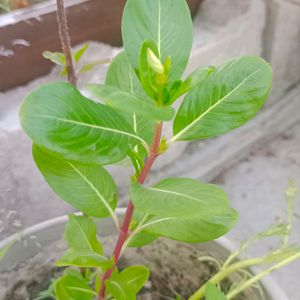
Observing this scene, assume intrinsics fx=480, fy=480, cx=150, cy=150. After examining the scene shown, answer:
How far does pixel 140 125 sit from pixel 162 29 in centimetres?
8

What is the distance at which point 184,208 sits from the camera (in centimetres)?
33

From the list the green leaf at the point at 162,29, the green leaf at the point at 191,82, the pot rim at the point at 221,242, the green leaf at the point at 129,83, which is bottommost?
the pot rim at the point at 221,242

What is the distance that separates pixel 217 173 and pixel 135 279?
23.4 inches

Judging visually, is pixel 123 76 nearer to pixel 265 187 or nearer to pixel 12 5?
pixel 12 5

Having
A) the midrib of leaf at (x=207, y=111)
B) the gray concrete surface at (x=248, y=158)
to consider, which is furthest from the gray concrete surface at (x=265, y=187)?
the midrib of leaf at (x=207, y=111)

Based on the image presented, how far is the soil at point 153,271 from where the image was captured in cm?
57

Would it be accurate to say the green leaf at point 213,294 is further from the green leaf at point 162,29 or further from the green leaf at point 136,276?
the green leaf at point 162,29

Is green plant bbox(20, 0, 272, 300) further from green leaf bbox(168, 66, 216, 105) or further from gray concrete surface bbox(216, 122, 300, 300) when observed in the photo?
gray concrete surface bbox(216, 122, 300, 300)

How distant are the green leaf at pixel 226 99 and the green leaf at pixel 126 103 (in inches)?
2.2

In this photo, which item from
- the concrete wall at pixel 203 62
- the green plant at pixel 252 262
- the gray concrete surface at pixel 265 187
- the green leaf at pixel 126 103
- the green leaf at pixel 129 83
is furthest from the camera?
the gray concrete surface at pixel 265 187

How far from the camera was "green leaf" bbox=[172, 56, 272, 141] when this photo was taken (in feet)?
1.21

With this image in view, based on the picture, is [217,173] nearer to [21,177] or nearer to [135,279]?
[21,177]

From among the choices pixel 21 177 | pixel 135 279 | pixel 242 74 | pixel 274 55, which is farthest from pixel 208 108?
pixel 274 55

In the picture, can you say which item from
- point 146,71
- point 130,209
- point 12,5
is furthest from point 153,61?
point 12,5
